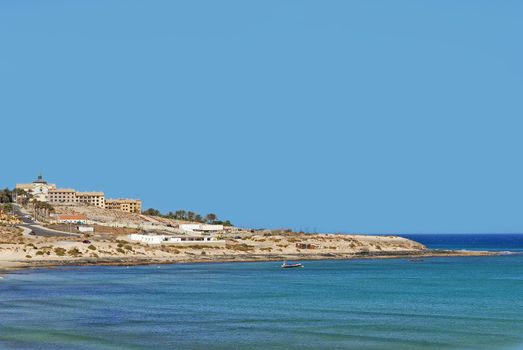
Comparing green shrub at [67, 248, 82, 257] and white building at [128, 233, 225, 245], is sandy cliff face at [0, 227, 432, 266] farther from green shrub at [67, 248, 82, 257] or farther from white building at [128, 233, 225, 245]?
white building at [128, 233, 225, 245]

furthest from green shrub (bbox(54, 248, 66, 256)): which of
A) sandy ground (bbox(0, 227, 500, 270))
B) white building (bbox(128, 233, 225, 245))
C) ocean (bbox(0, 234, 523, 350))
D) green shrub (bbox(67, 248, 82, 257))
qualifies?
white building (bbox(128, 233, 225, 245))

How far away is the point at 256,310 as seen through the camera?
5959 centimetres

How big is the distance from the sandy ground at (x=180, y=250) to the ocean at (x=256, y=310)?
54.4 ft

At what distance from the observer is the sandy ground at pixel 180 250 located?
116 meters

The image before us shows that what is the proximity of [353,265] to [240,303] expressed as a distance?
197 ft

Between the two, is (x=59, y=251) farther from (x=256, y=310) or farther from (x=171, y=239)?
(x=256, y=310)

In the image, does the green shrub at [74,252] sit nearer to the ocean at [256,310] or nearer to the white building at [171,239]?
the white building at [171,239]

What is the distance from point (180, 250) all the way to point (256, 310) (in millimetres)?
74563

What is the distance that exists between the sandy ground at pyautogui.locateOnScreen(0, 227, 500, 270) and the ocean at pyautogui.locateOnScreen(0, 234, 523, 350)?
16593mm

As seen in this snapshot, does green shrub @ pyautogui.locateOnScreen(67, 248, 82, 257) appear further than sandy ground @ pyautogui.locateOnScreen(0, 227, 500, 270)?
Yes

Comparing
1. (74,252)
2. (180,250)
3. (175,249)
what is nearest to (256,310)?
(74,252)

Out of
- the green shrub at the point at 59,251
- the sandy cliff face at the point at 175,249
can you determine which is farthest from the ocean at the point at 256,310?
the green shrub at the point at 59,251

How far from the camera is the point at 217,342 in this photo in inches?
1734

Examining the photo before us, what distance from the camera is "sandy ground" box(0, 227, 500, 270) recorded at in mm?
116062
